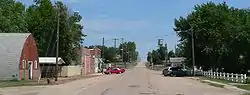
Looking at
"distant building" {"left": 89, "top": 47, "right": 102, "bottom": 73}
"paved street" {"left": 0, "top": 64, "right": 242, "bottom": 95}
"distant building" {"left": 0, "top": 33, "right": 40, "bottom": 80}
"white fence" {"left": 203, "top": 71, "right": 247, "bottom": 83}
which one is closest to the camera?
"paved street" {"left": 0, "top": 64, "right": 242, "bottom": 95}

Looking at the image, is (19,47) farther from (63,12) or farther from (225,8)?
(225,8)

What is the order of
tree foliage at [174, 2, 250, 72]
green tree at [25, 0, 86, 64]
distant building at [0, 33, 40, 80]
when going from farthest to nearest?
green tree at [25, 0, 86, 64] < tree foliage at [174, 2, 250, 72] < distant building at [0, 33, 40, 80]

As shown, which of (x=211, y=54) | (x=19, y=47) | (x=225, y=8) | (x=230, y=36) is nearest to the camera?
(x=19, y=47)

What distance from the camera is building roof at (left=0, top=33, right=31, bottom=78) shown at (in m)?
54.3

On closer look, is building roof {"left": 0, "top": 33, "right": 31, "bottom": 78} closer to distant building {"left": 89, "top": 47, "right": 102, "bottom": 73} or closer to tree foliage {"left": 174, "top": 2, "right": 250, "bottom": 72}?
tree foliage {"left": 174, "top": 2, "right": 250, "bottom": 72}

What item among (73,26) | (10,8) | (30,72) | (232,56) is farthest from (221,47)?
(10,8)

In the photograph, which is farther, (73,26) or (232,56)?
(73,26)

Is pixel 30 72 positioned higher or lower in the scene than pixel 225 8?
lower

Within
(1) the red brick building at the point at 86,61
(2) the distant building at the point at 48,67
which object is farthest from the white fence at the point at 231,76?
(1) the red brick building at the point at 86,61

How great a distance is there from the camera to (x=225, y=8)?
81438 mm

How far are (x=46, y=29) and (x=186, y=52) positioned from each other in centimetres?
2406

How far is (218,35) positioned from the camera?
75.1 m

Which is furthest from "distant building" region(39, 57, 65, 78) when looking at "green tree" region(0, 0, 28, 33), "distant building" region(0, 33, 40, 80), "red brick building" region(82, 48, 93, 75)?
"red brick building" region(82, 48, 93, 75)

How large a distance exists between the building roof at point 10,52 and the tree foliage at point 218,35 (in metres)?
28.7
